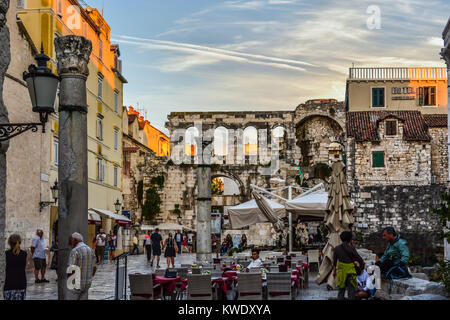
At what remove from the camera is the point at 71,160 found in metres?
8.41

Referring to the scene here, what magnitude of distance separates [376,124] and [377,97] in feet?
12.9

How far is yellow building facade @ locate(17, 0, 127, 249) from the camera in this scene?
25062mm

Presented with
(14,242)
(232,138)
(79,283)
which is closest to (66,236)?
(79,283)

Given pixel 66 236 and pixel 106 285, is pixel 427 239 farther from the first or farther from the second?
pixel 66 236

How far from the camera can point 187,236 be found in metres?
43.7

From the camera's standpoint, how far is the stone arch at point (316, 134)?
154 feet

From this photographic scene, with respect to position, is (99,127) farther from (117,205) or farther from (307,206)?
(307,206)

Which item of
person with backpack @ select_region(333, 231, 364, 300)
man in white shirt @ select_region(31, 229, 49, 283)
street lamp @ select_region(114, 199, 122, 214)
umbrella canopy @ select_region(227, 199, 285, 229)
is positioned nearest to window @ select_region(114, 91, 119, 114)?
street lamp @ select_region(114, 199, 122, 214)

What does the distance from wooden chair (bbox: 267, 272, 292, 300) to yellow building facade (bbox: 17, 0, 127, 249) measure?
50.8 ft

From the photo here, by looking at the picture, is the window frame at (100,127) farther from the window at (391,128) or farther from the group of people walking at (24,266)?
the group of people walking at (24,266)

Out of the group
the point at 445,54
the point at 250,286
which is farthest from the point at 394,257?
the point at 445,54

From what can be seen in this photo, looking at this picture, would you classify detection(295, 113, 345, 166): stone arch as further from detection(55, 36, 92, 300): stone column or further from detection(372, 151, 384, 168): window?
detection(55, 36, 92, 300): stone column

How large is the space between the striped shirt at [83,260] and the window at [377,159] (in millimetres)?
33736

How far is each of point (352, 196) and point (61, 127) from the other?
84.6ft
